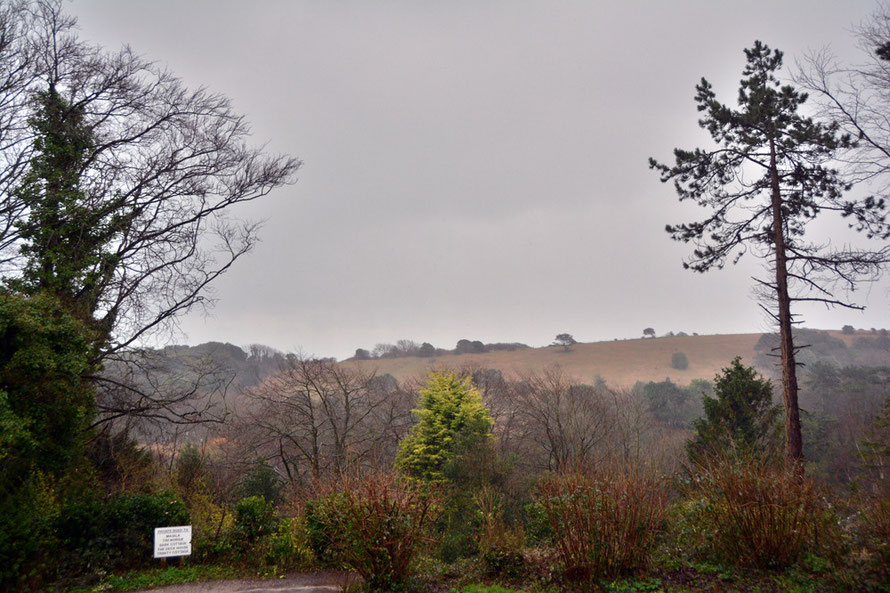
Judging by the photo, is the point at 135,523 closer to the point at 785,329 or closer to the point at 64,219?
the point at 64,219

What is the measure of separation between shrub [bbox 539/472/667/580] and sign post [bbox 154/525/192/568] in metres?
7.15

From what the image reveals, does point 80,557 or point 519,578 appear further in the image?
point 80,557

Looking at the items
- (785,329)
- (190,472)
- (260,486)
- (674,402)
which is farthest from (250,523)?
(674,402)

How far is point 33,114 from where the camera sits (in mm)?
11766

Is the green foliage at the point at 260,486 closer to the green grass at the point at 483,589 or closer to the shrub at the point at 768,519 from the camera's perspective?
the green grass at the point at 483,589

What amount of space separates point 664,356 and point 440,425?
53.3 metres

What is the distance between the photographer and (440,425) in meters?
18.9

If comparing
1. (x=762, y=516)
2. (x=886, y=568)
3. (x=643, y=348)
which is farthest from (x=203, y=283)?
(x=643, y=348)

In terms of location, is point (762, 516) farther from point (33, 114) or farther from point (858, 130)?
point (33, 114)

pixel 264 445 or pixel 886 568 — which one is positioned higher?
pixel 886 568

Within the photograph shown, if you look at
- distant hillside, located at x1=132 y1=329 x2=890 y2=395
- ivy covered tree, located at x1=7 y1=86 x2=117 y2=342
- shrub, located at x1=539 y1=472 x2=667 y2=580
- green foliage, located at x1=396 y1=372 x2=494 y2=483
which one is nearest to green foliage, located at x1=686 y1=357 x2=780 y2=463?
green foliage, located at x1=396 y1=372 x2=494 y2=483

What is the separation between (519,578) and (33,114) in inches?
610

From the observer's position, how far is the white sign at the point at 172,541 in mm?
8773

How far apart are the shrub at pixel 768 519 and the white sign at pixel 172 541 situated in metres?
9.32
